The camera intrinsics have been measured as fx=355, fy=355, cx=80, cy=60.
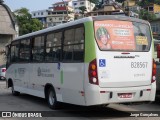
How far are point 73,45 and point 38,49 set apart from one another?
304 centimetres

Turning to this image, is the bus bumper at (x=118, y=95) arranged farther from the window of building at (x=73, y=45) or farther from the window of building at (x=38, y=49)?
the window of building at (x=38, y=49)

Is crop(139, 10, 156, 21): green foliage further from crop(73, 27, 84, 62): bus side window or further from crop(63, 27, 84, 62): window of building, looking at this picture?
crop(73, 27, 84, 62): bus side window

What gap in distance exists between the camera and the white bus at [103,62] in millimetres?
9281

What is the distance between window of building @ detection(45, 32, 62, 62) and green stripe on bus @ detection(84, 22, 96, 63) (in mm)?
1776

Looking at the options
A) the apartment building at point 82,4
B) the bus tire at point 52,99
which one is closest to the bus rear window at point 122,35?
the bus tire at point 52,99

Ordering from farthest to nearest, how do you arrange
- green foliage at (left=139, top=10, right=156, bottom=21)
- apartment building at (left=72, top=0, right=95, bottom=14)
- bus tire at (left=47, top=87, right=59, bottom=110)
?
apartment building at (left=72, top=0, right=95, bottom=14)
green foliage at (left=139, top=10, right=156, bottom=21)
bus tire at (left=47, top=87, right=59, bottom=110)

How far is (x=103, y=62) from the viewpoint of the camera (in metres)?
9.33

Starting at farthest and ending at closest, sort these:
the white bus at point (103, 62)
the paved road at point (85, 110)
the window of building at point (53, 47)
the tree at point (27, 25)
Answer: the tree at point (27, 25) → the window of building at point (53, 47) → the paved road at point (85, 110) → the white bus at point (103, 62)

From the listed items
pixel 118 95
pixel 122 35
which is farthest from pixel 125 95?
pixel 122 35

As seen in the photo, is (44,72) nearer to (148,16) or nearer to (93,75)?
(93,75)

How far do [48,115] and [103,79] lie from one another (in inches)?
87.3

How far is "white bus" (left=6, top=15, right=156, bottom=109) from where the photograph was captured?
928 centimetres

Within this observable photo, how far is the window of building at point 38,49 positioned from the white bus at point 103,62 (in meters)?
1.21

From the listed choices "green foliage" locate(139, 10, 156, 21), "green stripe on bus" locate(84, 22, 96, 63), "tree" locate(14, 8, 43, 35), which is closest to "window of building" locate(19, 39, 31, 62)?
"green stripe on bus" locate(84, 22, 96, 63)
